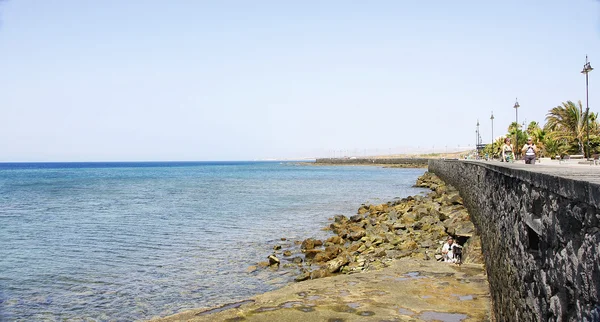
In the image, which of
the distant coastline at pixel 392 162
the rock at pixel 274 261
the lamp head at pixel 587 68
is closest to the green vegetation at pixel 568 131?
the lamp head at pixel 587 68

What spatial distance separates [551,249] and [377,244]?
43.4 ft

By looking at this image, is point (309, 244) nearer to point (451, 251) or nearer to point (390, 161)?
point (451, 251)

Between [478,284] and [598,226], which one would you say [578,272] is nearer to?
[598,226]

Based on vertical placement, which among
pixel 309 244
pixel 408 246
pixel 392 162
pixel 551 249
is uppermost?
pixel 551 249

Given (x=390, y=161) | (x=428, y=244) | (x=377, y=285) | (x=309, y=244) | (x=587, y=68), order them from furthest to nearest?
(x=390, y=161)
(x=587, y=68)
(x=309, y=244)
(x=428, y=244)
(x=377, y=285)

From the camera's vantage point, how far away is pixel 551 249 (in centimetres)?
361

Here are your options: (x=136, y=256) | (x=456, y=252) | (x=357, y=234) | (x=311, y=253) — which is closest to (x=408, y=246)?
(x=456, y=252)

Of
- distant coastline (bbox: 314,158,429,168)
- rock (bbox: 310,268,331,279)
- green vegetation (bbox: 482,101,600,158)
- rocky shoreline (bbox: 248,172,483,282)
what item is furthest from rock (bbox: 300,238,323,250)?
distant coastline (bbox: 314,158,429,168)

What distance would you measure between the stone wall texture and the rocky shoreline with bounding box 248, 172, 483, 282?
6.34 m

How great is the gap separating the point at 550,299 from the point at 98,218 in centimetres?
2691

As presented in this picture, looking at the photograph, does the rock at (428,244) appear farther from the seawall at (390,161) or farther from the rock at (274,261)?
the seawall at (390,161)

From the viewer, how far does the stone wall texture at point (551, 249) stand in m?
2.77

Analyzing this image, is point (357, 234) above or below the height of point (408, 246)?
below

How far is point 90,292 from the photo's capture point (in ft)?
39.7
